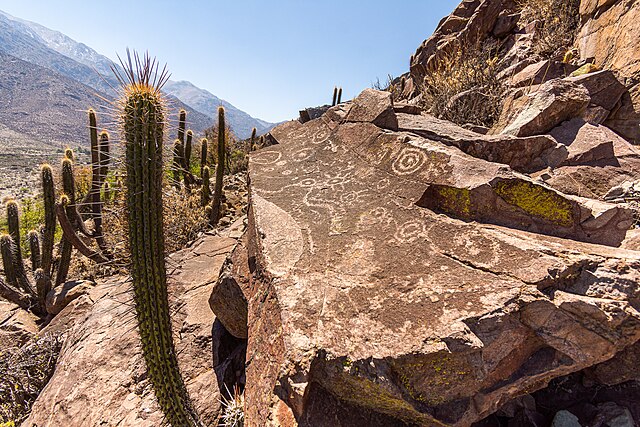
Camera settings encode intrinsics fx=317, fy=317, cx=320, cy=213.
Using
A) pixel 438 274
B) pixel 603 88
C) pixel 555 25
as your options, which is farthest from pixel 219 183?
pixel 555 25

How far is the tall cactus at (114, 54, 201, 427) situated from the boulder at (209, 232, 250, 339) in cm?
60

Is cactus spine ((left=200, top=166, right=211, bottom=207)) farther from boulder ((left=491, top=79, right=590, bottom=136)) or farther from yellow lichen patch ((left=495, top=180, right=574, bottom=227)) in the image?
yellow lichen patch ((left=495, top=180, right=574, bottom=227))

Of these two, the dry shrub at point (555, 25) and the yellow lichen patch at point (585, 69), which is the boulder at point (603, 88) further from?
the dry shrub at point (555, 25)

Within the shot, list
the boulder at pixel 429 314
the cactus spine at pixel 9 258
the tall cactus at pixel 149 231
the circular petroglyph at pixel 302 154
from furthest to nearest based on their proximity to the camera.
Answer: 1. the cactus spine at pixel 9 258
2. the circular petroglyph at pixel 302 154
3. the tall cactus at pixel 149 231
4. the boulder at pixel 429 314

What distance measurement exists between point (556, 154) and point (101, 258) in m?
6.31

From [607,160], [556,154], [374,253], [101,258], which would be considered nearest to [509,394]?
[374,253]

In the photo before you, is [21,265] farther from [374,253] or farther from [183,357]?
[374,253]

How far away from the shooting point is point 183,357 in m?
2.62

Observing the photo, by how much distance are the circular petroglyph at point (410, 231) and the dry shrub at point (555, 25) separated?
4.71 metres

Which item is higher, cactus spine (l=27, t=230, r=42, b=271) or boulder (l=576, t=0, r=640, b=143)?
boulder (l=576, t=0, r=640, b=143)

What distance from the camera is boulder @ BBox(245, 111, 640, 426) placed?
1341 millimetres

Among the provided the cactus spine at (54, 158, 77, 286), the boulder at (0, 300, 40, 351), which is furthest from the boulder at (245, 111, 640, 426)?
the cactus spine at (54, 158, 77, 286)

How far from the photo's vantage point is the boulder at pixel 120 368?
2.28 m

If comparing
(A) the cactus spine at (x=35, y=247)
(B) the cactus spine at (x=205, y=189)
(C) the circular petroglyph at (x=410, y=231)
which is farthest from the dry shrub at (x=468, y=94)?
(A) the cactus spine at (x=35, y=247)
